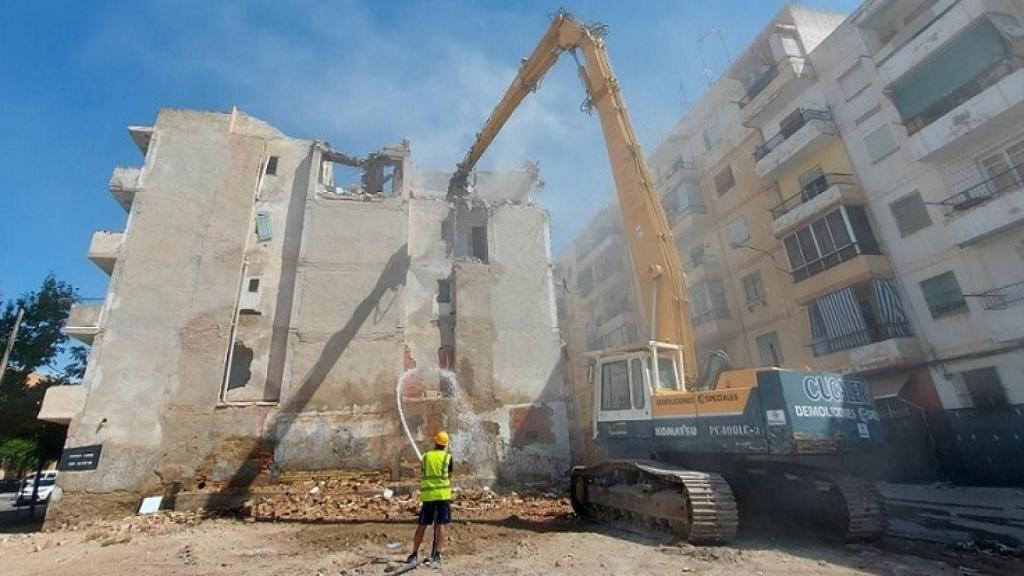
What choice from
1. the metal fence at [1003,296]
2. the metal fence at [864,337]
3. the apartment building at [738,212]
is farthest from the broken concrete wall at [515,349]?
the metal fence at [1003,296]

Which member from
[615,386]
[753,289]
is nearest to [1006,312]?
[753,289]

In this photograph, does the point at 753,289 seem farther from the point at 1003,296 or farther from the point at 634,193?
the point at 634,193

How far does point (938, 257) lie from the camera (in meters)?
16.3

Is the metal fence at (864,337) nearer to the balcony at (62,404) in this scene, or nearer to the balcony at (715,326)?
the balcony at (715,326)

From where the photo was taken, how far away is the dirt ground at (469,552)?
6.18 metres

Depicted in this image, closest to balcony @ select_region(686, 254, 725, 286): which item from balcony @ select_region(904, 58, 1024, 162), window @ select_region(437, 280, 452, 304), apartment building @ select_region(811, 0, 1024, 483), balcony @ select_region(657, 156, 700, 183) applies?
balcony @ select_region(657, 156, 700, 183)

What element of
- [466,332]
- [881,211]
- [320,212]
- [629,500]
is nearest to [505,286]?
[466,332]

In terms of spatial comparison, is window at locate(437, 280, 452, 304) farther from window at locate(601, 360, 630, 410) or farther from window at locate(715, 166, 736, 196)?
window at locate(715, 166, 736, 196)

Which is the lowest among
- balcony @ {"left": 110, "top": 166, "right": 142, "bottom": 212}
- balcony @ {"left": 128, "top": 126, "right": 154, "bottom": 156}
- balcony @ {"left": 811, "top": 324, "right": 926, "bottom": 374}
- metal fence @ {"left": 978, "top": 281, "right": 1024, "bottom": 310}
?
balcony @ {"left": 811, "top": 324, "right": 926, "bottom": 374}

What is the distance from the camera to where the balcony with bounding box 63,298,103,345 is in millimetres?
14234

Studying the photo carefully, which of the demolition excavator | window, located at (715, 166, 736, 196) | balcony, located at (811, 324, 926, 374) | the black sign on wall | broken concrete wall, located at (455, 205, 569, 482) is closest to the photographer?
the demolition excavator

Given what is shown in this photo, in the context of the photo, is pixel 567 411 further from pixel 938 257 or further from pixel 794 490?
pixel 938 257

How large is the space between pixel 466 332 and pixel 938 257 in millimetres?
A: 16261

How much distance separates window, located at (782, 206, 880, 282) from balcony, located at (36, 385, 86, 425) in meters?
25.3
